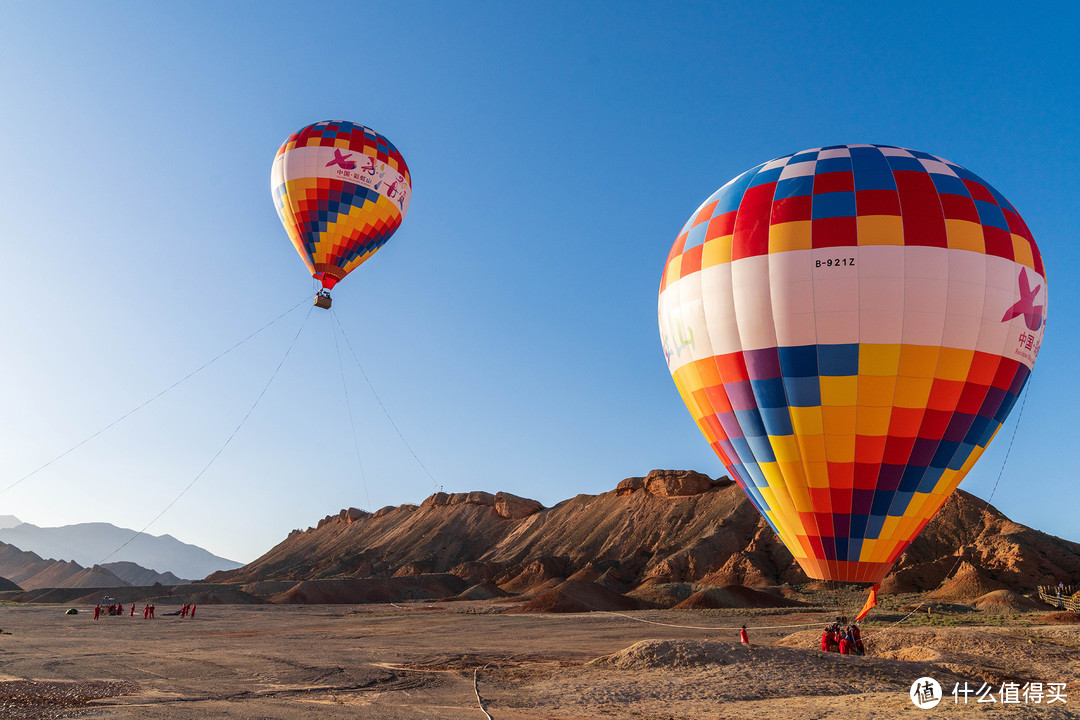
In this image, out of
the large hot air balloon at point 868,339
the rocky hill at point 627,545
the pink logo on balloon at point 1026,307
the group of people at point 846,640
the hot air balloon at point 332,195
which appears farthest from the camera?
the rocky hill at point 627,545

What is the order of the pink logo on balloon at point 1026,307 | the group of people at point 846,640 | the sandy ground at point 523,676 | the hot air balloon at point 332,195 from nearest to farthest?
the sandy ground at point 523,676
the pink logo on balloon at point 1026,307
the group of people at point 846,640
the hot air balloon at point 332,195

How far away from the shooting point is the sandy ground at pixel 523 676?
12047mm

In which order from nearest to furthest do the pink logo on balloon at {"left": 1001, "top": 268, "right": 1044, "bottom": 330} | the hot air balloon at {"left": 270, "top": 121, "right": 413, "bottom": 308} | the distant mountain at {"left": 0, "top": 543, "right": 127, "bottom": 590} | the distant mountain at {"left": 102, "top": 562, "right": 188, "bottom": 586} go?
the pink logo on balloon at {"left": 1001, "top": 268, "right": 1044, "bottom": 330} → the hot air balloon at {"left": 270, "top": 121, "right": 413, "bottom": 308} → the distant mountain at {"left": 0, "top": 543, "right": 127, "bottom": 590} → the distant mountain at {"left": 102, "top": 562, "right": 188, "bottom": 586}

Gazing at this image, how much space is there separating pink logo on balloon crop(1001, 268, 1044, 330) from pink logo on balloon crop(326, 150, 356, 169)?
84.3ft

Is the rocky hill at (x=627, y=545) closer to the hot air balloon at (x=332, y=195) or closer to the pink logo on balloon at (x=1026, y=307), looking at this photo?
the hot air balloon at (x=332, y=195)

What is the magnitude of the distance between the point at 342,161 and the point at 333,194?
1648 millimetres

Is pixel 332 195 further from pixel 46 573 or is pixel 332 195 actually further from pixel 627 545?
pixel 46 573

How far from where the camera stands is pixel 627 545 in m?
73.4

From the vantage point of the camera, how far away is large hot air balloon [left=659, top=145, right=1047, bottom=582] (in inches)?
515

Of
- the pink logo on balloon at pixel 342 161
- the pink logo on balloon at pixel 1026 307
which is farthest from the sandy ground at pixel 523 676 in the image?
the pink logo on balloon at pixel 342 161

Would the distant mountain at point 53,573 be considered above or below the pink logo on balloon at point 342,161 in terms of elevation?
below

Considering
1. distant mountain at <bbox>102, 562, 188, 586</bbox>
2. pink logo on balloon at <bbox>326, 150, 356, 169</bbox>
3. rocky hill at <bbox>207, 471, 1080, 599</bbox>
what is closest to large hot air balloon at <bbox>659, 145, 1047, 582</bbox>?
pink logo on balloon at <bbox>326, 150, 356, 169</bbox>

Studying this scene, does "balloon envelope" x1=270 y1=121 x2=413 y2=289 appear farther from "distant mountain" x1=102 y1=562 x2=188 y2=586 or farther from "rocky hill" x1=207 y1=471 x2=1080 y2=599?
"distant mountain" x1=102 y1=562 x2=188 y2=586

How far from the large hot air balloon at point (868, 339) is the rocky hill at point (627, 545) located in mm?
36372
